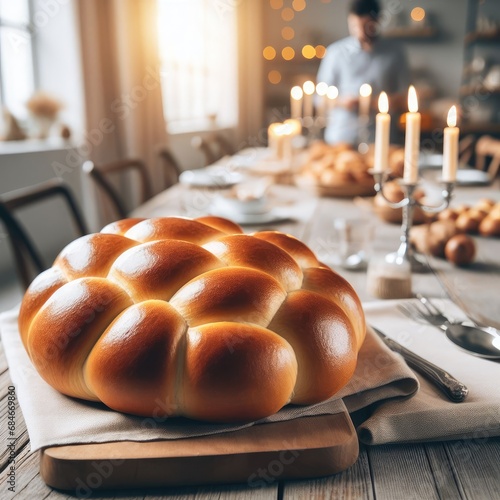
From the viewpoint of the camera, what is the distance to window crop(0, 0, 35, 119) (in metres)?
3.86

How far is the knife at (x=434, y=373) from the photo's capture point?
62 centimetres

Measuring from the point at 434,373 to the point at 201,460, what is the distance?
11.1 inches

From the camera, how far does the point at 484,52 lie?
7.17 m

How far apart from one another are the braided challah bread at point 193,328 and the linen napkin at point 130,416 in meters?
0.01

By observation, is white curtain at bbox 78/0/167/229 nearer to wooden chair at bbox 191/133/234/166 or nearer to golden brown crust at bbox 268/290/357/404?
wooden chair at bbox 191/133/234/166

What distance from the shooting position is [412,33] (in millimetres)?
6941

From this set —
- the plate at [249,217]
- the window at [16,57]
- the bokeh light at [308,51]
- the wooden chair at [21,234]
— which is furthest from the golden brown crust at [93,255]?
the bokeh light at [308,51]

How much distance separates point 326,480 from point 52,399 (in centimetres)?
27

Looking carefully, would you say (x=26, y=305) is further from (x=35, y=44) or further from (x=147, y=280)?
(x=35, y=44)

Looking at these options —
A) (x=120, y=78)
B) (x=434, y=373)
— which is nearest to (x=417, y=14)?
(x=120, y=78)

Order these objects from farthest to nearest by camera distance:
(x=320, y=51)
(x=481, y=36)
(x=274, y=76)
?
(x=274, y=76)
(x=320, y=51)
(x=481, y=36)

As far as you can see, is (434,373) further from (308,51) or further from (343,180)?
(308,51)

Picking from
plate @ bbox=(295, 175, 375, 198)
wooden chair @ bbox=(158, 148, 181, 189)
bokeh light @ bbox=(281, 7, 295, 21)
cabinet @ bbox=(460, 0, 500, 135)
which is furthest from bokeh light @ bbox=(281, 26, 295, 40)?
plate @ bbox=(295, 175, 375, 198)

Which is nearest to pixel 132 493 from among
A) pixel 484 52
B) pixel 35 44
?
pixel 35 44
